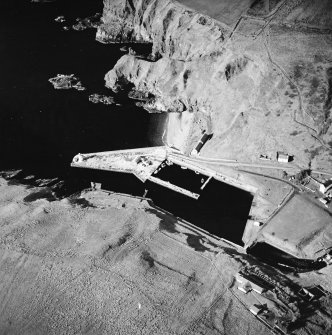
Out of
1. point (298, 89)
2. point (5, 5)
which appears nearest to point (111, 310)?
point (298, 89)

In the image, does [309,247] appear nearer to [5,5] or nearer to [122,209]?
[122,209]

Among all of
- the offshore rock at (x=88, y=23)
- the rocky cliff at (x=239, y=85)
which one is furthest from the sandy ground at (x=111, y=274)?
the offshore rock at (x=88, y=23)

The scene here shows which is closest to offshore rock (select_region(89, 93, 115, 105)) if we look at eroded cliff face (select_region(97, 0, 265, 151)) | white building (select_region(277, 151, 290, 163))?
eroded cliff face (select_region(97, 0, 265, 151))

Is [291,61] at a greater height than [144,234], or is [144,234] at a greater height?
[291,61]

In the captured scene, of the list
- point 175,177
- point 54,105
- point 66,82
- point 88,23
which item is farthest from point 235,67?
point 88,23

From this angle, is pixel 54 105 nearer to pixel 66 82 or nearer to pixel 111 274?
pixel 66 82

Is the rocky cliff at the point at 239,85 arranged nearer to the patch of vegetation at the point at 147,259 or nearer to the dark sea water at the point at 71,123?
the dark sea water at the point at 71,123

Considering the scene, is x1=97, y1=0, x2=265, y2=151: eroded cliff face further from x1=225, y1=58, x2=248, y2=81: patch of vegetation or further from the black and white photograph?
the black and white photograph
